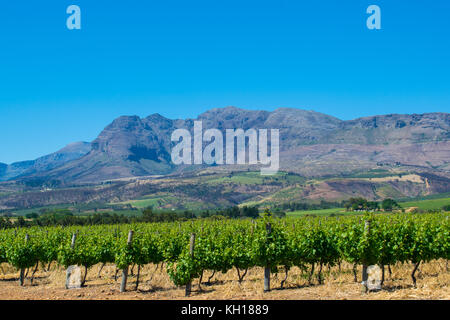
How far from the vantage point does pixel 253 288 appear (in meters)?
17.5

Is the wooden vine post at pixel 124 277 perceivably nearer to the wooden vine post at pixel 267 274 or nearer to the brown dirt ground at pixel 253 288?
the brown dirt ground at pixel 253 288

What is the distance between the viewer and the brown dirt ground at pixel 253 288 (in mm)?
14406

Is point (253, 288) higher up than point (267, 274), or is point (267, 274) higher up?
point (267, 274)

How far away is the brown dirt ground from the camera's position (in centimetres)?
1441

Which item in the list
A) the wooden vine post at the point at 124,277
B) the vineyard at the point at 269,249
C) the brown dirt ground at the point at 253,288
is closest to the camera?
the brown dirt ground at the point at 253,288

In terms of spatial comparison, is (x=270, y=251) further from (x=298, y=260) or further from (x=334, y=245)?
(x=334, y=245)

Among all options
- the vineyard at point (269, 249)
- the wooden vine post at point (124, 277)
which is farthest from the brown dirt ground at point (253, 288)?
the vineyard at point (269, 249)

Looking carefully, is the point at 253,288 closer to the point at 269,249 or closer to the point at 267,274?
the point at 267,274

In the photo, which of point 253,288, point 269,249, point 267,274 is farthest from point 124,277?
point 269,249

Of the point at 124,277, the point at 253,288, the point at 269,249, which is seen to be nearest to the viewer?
the point at 269,249

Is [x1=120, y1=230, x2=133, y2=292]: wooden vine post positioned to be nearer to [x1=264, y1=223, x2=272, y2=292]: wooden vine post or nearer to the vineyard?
the vineyard

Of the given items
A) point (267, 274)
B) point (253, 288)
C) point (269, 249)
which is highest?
point (269, 249)

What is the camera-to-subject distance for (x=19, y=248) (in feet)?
72.7
